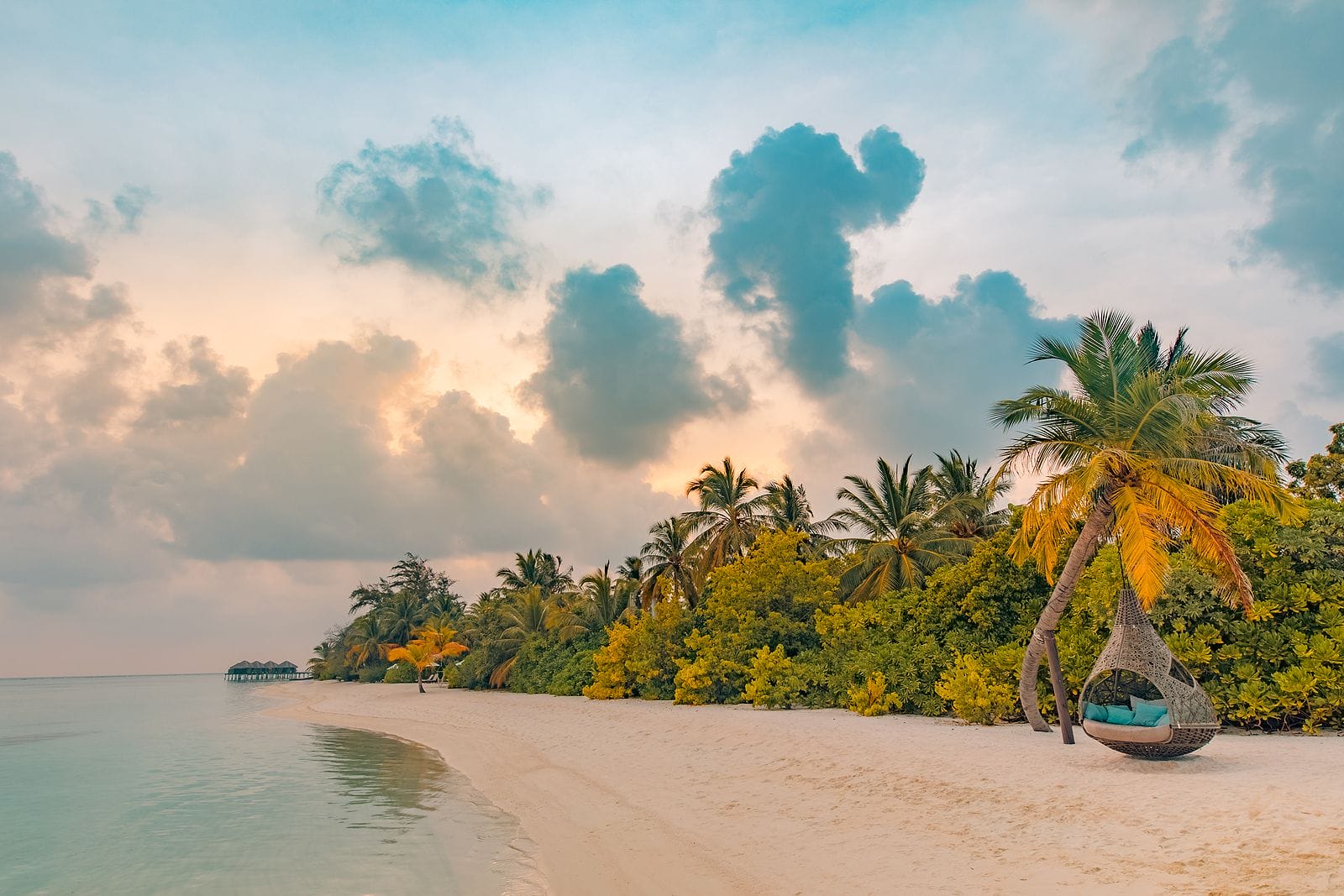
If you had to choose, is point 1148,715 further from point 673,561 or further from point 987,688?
point 673,561

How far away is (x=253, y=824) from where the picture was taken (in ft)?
49.5

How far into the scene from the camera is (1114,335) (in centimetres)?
1438

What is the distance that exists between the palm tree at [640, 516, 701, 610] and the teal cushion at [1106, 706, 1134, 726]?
25931 millimetres

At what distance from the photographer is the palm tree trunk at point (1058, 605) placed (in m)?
13.5

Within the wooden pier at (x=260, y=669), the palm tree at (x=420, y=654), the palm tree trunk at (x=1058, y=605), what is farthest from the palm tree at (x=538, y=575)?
the wooden pier at (x=260, y=669)

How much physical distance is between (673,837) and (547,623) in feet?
111

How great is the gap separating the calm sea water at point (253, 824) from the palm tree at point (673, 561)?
1451cm

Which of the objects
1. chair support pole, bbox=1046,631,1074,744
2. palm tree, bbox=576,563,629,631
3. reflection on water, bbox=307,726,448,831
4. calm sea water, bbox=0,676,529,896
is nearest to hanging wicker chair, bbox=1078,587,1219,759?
chair support pole, bbox=1046,631,1074,744

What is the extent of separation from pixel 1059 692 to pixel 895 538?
59.4ft

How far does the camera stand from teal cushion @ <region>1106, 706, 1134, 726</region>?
1159 centimetres

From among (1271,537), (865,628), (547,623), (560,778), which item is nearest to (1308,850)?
(1271,537)

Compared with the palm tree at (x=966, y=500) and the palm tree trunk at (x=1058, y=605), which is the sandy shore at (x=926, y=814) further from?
the palm tree at (x=966, y=500)

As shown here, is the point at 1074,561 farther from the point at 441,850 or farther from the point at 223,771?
the point at 223,771

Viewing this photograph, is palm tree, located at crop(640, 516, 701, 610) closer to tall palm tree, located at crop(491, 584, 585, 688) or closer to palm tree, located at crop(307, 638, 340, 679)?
tall palm tree, located at crop(491, 584, 585, 688)
